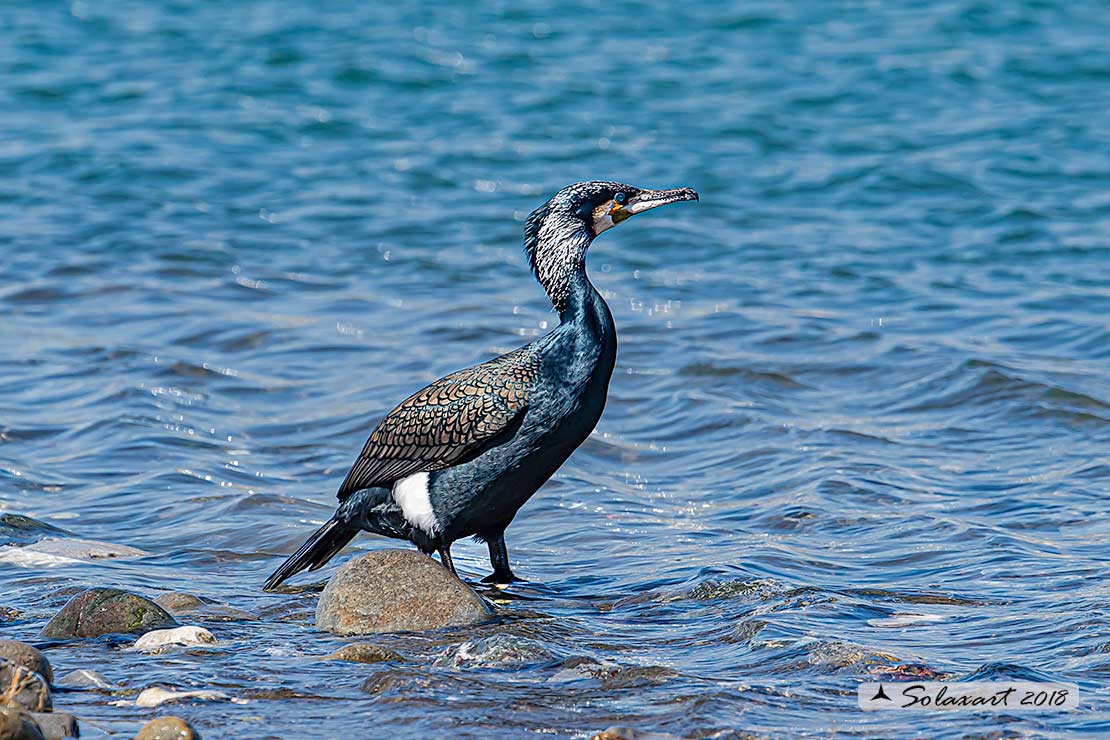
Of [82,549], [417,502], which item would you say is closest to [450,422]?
[417,502]

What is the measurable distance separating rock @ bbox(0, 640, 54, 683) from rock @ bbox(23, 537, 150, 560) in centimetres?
208

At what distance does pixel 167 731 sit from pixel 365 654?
1185 millimetres

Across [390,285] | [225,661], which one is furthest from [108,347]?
[225,661]

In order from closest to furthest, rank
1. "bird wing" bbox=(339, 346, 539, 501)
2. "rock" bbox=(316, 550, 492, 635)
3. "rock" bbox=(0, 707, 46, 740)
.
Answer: "rock" bbox=(0, 707, 46, 740) < "rock" bbox=(316, 550, 492, 635) < "bird wing" bbox=(339, 346, 539, 501)

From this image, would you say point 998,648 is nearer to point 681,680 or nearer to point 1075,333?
point 681,680

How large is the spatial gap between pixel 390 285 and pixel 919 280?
4.19 meters

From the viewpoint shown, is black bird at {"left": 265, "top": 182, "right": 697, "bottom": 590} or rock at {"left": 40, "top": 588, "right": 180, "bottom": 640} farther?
black bird at {"left": 265, "top": 182, "right": 697, "bottom": 590}

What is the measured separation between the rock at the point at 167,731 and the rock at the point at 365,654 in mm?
1100

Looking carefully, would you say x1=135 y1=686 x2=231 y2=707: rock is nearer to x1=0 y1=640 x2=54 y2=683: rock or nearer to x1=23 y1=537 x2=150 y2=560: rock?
x1=0 y1=640 x2=54 y2=683: rock

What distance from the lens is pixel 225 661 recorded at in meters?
5.67

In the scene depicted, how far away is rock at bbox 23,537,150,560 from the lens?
23.8ft

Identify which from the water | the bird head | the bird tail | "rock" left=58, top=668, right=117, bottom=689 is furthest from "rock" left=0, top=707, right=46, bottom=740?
the bird head

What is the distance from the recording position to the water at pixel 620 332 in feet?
18.8

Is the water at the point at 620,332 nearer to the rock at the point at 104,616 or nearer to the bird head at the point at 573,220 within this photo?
the rock at the point at 104,616
